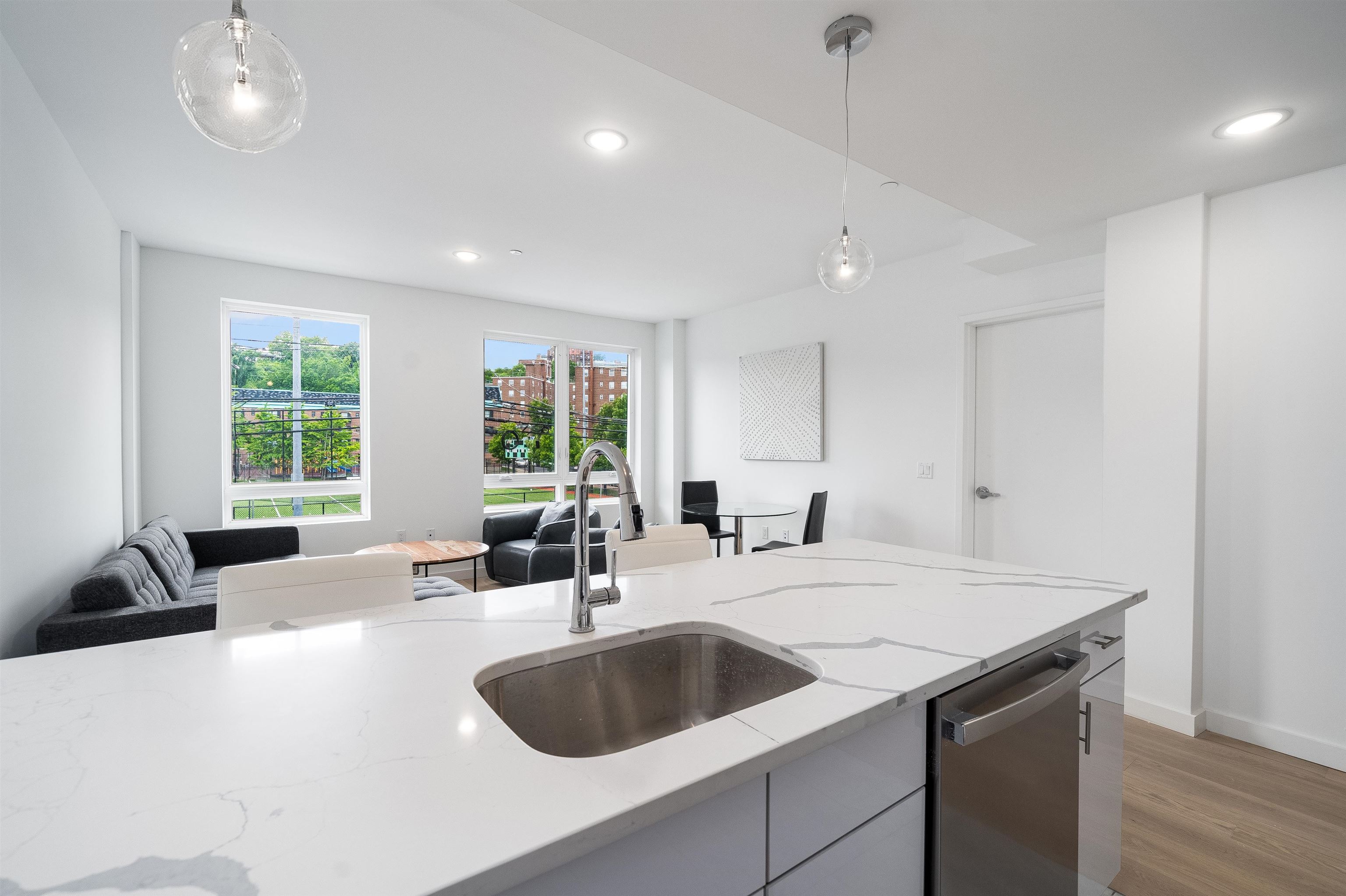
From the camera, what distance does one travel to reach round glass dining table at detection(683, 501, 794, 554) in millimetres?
4477

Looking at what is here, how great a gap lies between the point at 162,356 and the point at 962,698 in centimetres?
525

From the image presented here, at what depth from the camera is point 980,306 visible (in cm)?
392

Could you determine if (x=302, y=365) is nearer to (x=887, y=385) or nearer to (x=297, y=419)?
(x=297, y=419)

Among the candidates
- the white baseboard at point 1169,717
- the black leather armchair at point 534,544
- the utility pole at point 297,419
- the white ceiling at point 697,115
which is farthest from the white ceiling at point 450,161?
the white baseboard at point 1169,717

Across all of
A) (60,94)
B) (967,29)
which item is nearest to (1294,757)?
(967,29)

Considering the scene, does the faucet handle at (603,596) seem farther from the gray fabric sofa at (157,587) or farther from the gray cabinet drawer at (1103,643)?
the gray cabinet drawer at (1103,643)

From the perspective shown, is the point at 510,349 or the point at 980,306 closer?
the point at 980,306

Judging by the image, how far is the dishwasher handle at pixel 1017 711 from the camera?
3.35 feet

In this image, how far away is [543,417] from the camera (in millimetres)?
6066

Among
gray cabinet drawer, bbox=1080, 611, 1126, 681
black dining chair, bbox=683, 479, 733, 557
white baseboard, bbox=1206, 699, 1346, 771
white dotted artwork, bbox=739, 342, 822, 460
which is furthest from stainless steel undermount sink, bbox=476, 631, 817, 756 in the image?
white dotted artwork, bbox=739, 342, 822, 460

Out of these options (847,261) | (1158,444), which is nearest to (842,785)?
(847,261)

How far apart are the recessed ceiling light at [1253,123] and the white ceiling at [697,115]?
4 centimetres

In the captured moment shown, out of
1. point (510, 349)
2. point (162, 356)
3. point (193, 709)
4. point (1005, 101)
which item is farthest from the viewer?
point (510, 349)

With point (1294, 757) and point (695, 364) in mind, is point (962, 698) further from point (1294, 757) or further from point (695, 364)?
point (695, 364)
